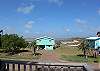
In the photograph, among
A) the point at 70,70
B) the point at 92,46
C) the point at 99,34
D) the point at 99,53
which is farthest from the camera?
the point at 99,34

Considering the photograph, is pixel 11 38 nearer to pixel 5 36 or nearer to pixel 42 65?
pixel 5 36

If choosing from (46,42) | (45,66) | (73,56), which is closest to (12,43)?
(73,56)

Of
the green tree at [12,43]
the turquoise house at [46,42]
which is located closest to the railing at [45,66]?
the green tree at [12,43]

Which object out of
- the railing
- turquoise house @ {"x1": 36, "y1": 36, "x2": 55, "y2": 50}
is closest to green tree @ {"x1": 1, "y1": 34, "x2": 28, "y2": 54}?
turquoise house @ {"x1": 36, "y1": 36, "x2": 55, "y2": 50}

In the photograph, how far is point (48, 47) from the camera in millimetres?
80812

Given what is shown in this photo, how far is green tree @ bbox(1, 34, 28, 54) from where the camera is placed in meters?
64.7

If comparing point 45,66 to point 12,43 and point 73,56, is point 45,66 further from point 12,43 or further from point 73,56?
point 12,43

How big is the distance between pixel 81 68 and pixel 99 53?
53.4m

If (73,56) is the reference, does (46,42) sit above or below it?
above

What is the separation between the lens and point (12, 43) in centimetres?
6444

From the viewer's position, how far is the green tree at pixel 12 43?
212 ft

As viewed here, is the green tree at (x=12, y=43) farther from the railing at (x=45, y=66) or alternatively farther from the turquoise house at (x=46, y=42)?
the railing at (x=45, y=66)

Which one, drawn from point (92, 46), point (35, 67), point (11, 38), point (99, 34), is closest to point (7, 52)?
point (11, 38)

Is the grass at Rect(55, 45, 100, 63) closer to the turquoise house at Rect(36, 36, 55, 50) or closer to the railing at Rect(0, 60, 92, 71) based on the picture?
the turquoise house at Rect(36, 36, 55, 50)
